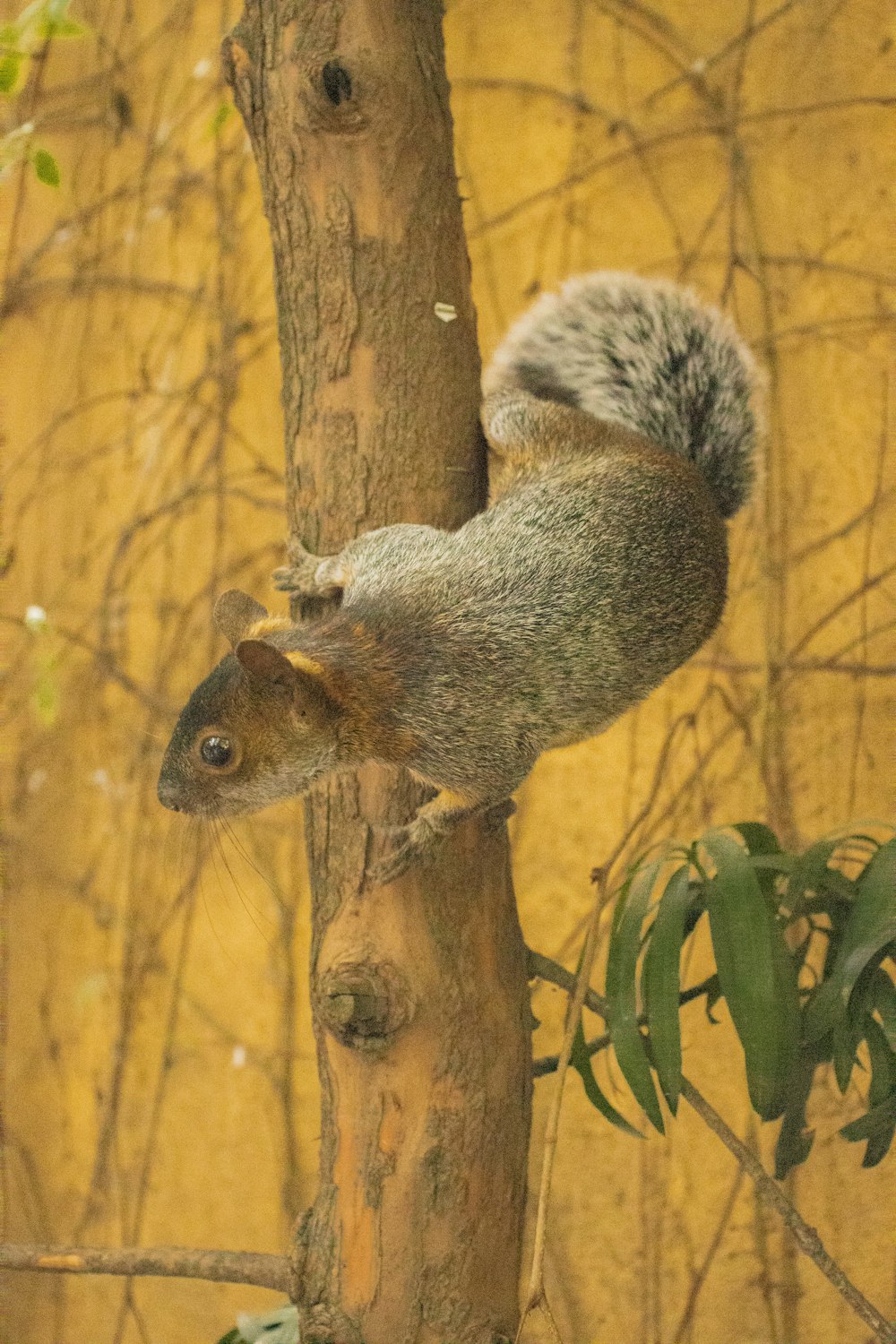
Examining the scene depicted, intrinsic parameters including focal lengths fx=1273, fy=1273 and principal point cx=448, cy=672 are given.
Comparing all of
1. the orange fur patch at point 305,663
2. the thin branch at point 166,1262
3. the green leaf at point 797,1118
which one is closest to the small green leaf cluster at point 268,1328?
the thin branch at point 166,1262

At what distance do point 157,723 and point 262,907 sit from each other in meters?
0.45

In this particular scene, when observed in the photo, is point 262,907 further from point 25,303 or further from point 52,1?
point 52,1

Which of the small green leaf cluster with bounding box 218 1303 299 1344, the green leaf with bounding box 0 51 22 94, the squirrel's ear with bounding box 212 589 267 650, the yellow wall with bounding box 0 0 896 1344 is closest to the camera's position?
the squirrel's ear with bounding box 212 589 267 650

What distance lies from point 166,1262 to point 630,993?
1.99 feet

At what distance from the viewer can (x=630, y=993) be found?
1.48m

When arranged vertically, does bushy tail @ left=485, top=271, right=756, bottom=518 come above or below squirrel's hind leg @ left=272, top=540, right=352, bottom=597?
above

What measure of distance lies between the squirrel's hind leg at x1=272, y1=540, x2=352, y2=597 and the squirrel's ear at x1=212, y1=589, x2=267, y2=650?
7cm

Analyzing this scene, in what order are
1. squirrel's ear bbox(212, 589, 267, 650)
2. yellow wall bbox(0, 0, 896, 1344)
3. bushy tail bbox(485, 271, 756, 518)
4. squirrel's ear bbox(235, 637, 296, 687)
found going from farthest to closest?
yellow wall bbox(0, 0, 896, 1344), bushy tail bbox(485, 271, 756, 518), squirrel's ear bbox(212, 589, 267, 650), squirrel's ear bbox(235, 637, 296, 687)

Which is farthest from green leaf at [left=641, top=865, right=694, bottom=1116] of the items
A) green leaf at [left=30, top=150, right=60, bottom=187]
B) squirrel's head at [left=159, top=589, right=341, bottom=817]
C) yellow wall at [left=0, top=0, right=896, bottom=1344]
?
green leaf at [left=30, top=150, right=60, bottom=187]

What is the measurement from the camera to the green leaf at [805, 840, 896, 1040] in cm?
143

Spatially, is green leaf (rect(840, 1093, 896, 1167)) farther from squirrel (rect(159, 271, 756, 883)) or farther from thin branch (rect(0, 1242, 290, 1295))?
thin branch (rect(0, 1242, 290, 1295))

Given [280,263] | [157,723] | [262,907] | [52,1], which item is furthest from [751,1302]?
[52,1]

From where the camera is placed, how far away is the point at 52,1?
144cm

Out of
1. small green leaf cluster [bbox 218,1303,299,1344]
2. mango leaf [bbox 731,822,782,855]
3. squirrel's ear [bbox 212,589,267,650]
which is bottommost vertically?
small green leaf cluster [bbox 218,1303,299,1344]
